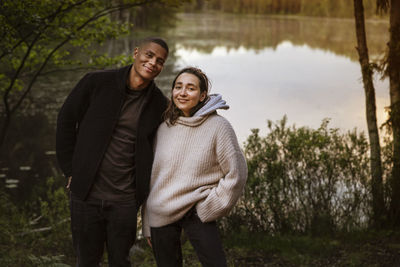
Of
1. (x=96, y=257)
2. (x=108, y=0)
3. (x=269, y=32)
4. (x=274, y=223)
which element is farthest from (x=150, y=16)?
(x=96, y=257)

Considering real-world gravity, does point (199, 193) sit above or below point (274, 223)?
above

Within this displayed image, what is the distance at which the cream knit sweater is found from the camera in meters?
2.80

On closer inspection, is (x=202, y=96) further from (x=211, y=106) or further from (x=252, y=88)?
(x=252, y=88)

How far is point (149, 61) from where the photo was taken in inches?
117

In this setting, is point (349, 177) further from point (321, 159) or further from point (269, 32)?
point (269, 32)

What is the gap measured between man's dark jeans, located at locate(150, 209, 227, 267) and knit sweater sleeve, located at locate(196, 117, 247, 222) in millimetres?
79

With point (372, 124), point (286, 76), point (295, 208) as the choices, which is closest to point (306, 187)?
point (295, 208)

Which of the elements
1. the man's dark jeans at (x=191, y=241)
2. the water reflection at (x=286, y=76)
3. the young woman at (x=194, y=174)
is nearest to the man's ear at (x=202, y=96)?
the young woman at (x=194, y=174)

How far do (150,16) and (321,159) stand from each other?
130 ft

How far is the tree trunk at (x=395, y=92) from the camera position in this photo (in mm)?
6203

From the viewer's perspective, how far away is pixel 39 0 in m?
6.44

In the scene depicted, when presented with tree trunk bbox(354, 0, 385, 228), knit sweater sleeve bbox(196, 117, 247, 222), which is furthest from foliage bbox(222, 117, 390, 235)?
knit sweater sleeve bbox(196, 117, 247, 222)

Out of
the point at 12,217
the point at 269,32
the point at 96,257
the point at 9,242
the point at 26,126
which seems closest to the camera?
the point at 96,257

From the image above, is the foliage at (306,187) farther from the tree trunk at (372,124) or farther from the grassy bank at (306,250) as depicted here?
the grassy bank at (306,250)
